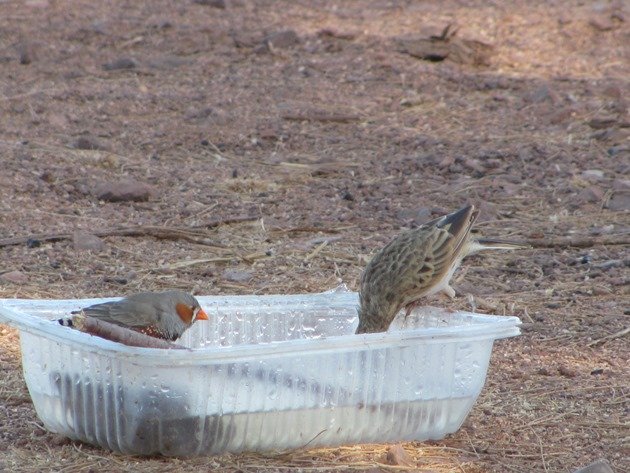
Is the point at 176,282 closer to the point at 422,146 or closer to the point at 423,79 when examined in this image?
the point at 422,146

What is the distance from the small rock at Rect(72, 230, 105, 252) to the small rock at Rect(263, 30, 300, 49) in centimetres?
563

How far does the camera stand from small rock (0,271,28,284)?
639 centimetres

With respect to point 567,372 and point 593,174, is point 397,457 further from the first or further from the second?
point 593,174

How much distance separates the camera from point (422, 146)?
31.4 feet

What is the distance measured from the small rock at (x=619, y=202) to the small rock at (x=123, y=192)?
10.1 feet

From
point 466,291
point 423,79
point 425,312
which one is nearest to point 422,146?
point 423,79

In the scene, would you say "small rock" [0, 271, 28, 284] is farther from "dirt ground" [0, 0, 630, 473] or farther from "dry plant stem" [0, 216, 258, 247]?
"dry plant stem" [0, 216, 258, 247]

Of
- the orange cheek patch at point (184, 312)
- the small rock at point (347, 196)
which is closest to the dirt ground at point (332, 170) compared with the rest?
the small rock at point (347, 196)

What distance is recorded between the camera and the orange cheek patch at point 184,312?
468cm

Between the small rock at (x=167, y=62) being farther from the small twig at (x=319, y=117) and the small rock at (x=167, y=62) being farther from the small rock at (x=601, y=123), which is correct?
the small rock at (x=601, y=123)

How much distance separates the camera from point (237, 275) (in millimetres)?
6660

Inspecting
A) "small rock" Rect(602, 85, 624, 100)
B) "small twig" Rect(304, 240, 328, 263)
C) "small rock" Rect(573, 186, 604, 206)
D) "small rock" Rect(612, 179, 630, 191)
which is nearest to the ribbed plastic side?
"small twig" Rect(304, 240, 328, 263)

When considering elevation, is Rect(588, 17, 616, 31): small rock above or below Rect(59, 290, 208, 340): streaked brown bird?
below

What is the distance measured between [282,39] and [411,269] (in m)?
7.57
